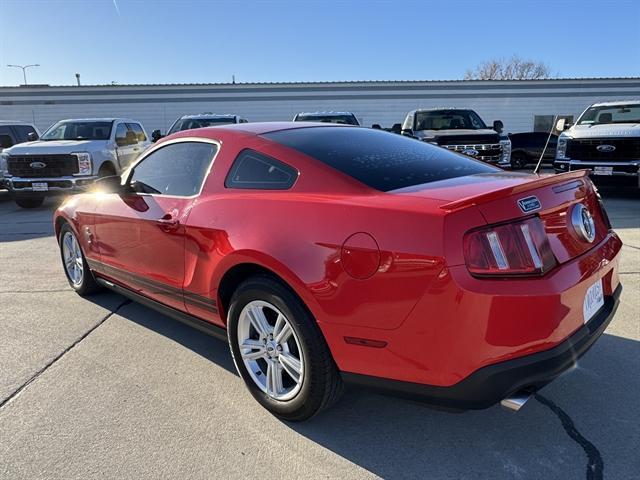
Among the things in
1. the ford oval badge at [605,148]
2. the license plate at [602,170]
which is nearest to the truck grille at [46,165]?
the license plate at [602,170]

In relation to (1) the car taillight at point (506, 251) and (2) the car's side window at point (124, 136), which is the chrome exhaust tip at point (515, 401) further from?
(2) the car's side window at point (124, 136)

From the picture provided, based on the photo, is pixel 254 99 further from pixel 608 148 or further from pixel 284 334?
pixel 284 334

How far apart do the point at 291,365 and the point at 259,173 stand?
1.08 m

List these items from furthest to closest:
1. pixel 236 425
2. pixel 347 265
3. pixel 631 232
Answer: pixel 631 232, pixel 236 425, pixel 347 265

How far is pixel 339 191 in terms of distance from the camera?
2.46m

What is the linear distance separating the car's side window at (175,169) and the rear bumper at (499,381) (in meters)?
1.78

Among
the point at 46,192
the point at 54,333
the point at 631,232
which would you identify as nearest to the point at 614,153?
the point at 631,232

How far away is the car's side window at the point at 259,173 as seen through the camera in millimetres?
2734

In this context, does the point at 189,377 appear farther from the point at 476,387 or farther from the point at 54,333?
the point at 476,387

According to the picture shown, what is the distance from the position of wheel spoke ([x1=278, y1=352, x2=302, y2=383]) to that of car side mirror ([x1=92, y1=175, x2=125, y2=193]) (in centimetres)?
194

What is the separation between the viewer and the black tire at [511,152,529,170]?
16.9m

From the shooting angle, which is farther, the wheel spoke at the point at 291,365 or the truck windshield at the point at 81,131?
the truck windshield at the point at 81,131

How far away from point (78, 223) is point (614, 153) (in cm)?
934

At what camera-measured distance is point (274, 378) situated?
Result: 2.75 m
